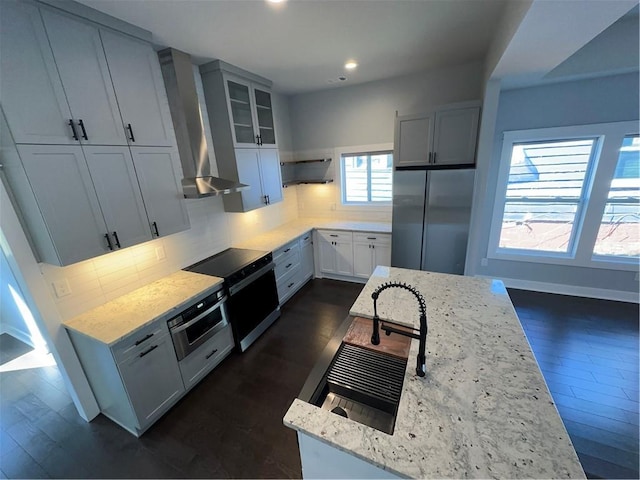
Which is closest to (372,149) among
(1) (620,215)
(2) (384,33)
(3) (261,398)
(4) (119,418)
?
(2) (384,33)

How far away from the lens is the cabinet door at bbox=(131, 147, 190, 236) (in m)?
2.06

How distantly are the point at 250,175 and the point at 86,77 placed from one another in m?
1.62

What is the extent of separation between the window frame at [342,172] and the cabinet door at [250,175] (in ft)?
4.71

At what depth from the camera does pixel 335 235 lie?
3.94 meters

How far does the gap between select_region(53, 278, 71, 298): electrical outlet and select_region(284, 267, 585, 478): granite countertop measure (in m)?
1.99

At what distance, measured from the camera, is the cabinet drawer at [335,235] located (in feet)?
12.6

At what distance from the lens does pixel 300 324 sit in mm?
3152

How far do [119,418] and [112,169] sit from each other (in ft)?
6.37

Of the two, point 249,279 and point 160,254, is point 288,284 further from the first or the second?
point 160,254

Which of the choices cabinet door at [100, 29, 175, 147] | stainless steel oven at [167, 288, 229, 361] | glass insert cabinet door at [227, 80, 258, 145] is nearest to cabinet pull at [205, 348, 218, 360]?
stainless steel oven at [167, 288, 229, 361]

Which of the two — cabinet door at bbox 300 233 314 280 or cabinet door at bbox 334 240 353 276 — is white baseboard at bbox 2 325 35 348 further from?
cabinet door at bbox 334 240 353 276

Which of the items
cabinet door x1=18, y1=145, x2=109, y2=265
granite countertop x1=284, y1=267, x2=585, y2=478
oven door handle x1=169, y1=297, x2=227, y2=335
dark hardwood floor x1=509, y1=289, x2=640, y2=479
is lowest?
dark hardwood floor x1=509, y1=289, x2=640, y2=479

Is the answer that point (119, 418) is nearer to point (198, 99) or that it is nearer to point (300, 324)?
point (300, 324)

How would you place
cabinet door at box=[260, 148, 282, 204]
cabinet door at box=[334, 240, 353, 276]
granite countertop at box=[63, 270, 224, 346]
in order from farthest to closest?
cabinet door at box=[334, 240, 353, 276] → cabinet door at box=[260, 148, 282, 204] → granite countertop at box=[63, 270, 224, 346]
